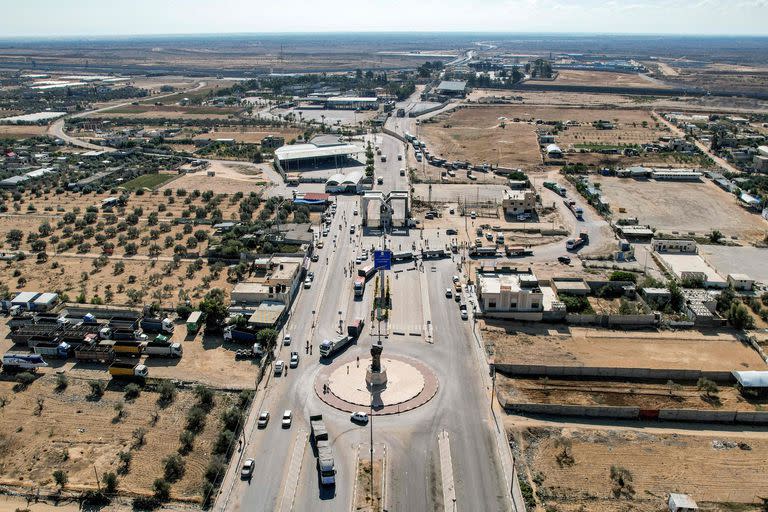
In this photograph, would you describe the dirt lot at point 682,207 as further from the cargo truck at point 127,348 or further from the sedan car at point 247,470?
the cargo truck at point 127,348

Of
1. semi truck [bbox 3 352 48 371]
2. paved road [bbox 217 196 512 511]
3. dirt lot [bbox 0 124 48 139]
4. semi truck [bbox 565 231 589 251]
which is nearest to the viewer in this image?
paved road [bbox 217 196 512 511]

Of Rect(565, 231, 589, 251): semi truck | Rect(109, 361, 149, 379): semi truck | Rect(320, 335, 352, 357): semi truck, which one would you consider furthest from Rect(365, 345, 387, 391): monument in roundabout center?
Rect(565, 231, 589, 251): semi truck

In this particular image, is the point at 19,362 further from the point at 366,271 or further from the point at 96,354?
the point at 366,271

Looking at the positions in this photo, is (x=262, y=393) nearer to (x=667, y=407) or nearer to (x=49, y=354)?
(x=49, y=354)

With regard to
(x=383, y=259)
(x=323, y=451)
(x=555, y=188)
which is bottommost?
(x=323, y=451)

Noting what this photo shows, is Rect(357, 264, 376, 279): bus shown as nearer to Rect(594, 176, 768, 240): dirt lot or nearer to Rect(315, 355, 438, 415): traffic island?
Rect(315, 355, 438, 415): traffic island

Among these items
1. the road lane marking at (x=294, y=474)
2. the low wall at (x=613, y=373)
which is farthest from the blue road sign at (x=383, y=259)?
the road lane marking at (x=294, y=474)

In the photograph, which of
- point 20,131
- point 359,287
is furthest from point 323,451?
point 20,131
